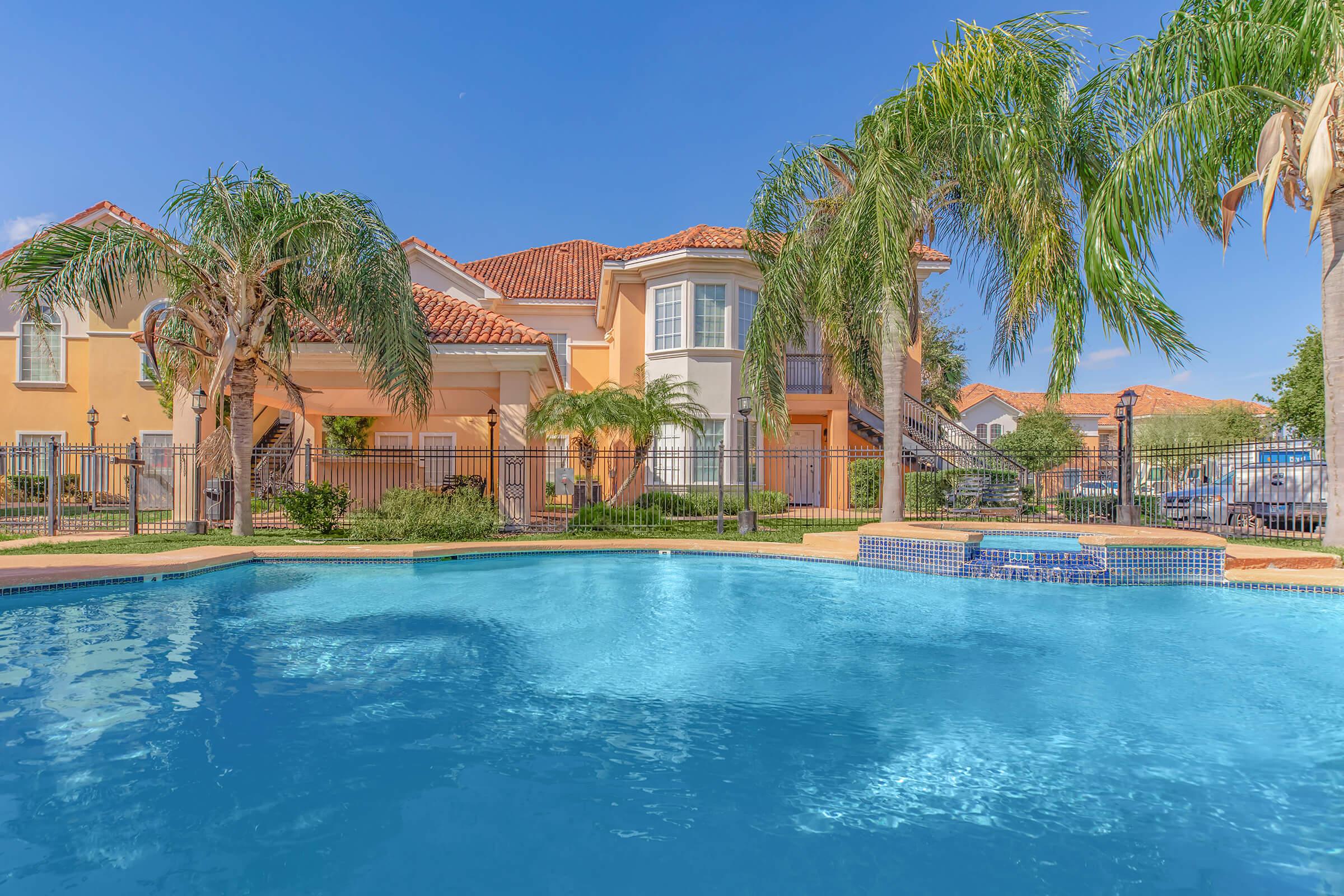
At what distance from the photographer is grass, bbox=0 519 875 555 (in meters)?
10.9

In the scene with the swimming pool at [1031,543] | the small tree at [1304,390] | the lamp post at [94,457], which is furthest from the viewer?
the small tree at [1304,390]

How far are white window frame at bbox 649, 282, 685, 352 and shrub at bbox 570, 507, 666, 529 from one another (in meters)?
5.68

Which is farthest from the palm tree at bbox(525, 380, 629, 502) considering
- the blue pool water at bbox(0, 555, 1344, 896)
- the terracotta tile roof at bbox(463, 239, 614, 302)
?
the blue pool water at bbox(0, 555, 1344, 896)

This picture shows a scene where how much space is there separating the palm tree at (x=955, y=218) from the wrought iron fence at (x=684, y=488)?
2.97 meters

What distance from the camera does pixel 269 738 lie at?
13.4 ft

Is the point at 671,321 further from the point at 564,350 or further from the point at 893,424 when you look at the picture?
the point at 893,424

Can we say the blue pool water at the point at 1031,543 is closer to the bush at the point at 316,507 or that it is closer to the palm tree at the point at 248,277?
the palm tree at the point at 248,277

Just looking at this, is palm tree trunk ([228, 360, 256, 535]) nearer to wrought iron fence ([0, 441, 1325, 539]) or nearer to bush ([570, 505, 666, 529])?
wrought iron fence ([0, 441, 1325, 539])

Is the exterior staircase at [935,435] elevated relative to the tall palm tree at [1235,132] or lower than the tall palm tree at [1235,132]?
lower

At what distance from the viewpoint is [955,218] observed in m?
13.1

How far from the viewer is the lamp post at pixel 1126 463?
525 inches

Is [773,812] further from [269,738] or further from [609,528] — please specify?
[609,528]

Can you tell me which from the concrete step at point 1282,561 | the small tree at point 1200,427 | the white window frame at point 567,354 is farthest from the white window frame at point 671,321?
the small tree at point 1200,427

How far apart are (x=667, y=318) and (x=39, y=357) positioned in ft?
65.8
